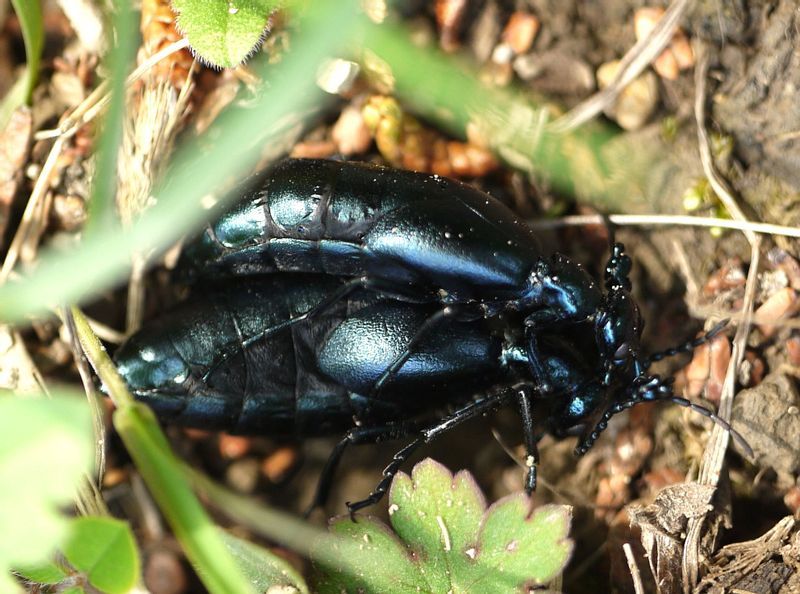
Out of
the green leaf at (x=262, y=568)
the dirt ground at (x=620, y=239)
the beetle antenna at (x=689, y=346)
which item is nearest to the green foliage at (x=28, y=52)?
the dirt ground at (x=620, y=239)

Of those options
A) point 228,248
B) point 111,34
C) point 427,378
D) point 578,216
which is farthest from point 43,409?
point 578,216

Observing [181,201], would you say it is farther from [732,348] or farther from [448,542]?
[732,348]

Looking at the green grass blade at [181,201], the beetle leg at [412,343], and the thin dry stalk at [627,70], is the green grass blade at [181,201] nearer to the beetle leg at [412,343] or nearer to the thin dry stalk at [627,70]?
the beetle leg at [412,343]

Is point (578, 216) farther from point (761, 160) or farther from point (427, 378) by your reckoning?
point (427, 378)

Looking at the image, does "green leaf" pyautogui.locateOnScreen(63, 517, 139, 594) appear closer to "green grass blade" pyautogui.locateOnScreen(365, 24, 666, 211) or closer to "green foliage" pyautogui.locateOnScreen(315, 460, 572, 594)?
"green foliage" pyautogui.locateOnScreen(315, 460, 572, 594)

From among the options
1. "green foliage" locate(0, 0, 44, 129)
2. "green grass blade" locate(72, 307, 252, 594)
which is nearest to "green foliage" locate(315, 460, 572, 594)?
"green grass blade" locate(72, 307, 252, 594)

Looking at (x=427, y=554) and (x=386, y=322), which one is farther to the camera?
(x=386, y=322)

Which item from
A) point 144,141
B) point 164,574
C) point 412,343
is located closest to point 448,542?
point 412,343

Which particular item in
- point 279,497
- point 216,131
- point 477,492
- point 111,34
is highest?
point 111,34
